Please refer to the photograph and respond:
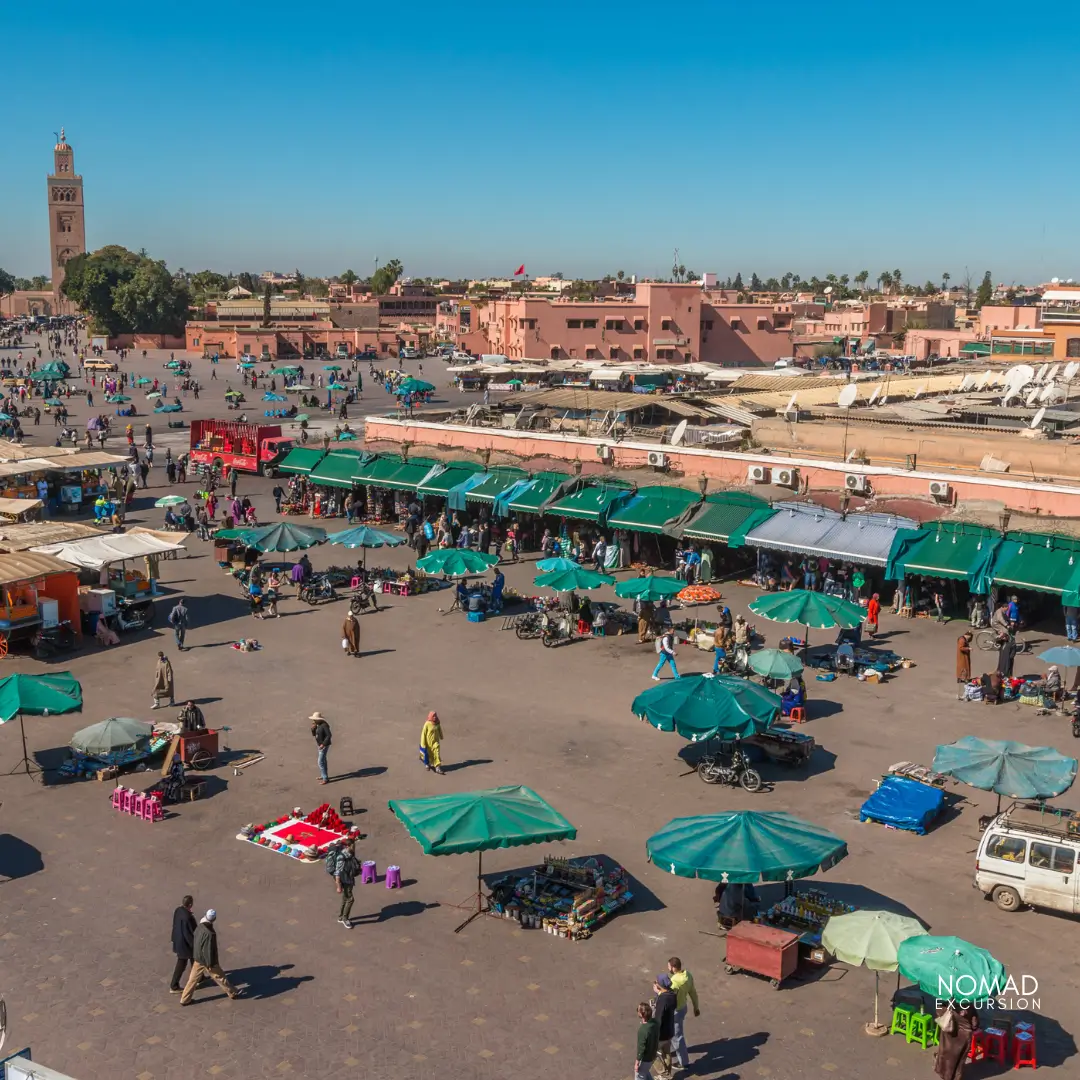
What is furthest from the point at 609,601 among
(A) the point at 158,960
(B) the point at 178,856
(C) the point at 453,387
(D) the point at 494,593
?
(C) the point at 453,387

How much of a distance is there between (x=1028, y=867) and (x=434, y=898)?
6.27 metres

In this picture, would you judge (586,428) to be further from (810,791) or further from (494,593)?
(810,791)

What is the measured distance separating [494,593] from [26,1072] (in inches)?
732

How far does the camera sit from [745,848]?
39.5ft

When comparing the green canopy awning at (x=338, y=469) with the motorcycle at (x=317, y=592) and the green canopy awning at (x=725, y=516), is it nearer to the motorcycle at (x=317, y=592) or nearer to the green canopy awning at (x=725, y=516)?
the motorcycle at (x=317, y=592)

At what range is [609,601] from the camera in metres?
26.4

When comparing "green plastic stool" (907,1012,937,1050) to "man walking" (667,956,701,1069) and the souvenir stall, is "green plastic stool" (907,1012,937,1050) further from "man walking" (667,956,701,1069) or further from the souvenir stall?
the souvenir stall

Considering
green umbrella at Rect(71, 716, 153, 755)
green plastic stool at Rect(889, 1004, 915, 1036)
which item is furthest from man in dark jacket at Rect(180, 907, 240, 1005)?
green plastic stool at Rect(889, 1004, 915, 1036)

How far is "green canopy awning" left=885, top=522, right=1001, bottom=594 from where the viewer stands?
77.8 ft

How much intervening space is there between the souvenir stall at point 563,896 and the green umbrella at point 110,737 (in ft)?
18.9

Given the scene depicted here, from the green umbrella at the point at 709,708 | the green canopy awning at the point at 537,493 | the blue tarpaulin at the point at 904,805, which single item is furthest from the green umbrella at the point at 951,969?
the green canopy awning at the point at 537,493

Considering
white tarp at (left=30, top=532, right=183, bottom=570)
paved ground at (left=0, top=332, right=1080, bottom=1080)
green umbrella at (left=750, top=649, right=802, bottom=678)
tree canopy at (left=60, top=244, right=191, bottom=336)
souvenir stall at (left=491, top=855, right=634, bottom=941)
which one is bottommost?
paved ground at (left=0, top=332, right=1080, bottom=1080)

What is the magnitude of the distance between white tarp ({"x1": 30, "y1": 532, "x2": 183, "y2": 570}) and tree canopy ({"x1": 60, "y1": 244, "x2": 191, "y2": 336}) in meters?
82.6

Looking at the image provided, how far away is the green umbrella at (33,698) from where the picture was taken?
16.2m
